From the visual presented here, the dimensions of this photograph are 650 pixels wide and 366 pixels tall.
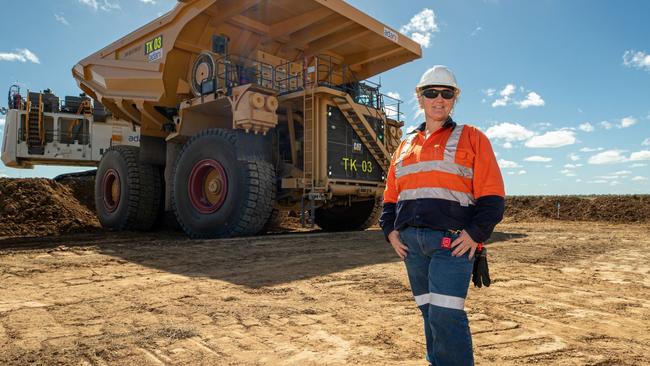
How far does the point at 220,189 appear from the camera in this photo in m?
9.23

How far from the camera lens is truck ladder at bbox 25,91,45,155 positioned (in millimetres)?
16688

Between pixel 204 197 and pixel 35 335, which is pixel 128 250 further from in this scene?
pixel 35 335

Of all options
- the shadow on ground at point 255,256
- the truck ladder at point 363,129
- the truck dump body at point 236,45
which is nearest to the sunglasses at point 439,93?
the shadow on ground at point 255,256

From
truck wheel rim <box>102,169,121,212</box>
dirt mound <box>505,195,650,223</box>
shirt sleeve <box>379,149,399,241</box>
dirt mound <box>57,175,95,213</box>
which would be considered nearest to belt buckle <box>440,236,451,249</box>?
shirt sleeve <box>379,149,399,241</box>

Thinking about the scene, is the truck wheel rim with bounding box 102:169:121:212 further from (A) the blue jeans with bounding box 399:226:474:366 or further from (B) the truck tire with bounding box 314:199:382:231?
(A) the blue jeans with bounding box 399:226:474:366

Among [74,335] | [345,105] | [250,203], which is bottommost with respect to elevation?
[74,335]

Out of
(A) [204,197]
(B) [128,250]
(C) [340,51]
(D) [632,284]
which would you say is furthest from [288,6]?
(D) [632,284]

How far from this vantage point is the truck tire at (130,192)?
38.0ft

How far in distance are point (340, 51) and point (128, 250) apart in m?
7.05

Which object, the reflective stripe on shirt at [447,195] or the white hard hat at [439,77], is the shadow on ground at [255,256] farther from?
the white hard hat at [439,77]

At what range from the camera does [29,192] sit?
1434 centimetres

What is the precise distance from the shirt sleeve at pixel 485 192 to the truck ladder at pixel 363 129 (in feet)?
25.0

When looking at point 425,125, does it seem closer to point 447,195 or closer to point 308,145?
point 447,195

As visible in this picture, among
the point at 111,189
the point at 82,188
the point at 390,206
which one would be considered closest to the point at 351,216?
the point at 111,189
